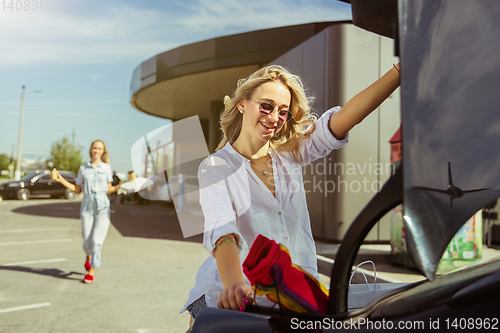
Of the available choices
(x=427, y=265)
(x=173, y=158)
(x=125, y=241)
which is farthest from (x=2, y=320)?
(x=125, y=241)

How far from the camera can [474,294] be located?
2.56 feet

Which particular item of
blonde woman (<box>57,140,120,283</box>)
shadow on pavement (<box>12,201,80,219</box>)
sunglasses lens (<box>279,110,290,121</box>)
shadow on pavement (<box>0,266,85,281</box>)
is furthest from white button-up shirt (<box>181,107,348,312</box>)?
shadow on pavement (<box>12,201,80,219</box>)

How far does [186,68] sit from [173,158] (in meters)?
12.6

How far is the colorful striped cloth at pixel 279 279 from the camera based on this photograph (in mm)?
861

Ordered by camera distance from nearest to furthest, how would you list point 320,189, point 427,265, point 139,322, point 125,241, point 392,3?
point 427,265
point 392,3
point 139,322
point 320,189
point 125,241

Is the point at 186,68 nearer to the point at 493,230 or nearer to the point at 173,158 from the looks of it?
the point at 493,230

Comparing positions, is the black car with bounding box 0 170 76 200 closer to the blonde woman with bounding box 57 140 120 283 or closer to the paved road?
the paved road

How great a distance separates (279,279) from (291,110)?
72cm

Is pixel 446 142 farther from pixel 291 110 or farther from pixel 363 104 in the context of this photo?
pixel 291 110

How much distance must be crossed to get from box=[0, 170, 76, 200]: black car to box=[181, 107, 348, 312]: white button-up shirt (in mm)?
20498

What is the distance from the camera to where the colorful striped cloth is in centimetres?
86

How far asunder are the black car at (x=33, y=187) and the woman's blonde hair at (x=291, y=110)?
20343 mm

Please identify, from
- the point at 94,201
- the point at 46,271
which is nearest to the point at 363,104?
the point at 94,201

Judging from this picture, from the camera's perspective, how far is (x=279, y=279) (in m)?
0.87
